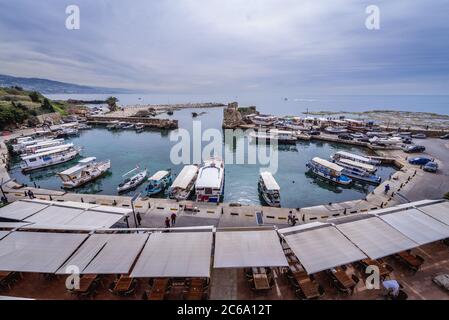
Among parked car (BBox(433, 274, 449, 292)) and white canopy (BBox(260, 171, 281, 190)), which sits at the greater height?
white canopy (BBox(260, 171, 281, 190))

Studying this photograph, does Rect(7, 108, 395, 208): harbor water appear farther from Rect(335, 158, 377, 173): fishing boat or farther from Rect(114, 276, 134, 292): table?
Rect(114, 276, 134, 292): table

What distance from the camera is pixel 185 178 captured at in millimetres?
30406

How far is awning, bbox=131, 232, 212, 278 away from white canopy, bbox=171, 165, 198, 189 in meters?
13.4

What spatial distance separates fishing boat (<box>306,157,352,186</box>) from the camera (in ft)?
115

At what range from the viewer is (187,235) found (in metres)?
14.6

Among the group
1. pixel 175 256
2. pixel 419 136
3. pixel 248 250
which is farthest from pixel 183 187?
pixel 419 136

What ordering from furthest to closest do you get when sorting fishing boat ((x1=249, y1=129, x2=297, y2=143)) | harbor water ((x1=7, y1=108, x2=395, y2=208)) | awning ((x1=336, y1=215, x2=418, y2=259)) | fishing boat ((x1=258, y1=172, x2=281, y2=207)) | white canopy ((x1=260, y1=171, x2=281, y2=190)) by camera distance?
fishing boat ((x1=249, y1=129, x2=297, y2=143))
harbor water ((x1=7, y1=108, x2=395, y2=208))
white canopy ((x1=260, y1=171, x2=281, y2=190))
fishing boat ((x1=258, y1=172, x2=281, y2=207))
awning ((x1=336, y1=215, x2=418, y2=259))

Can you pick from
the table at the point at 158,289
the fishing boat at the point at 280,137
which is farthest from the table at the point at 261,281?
the fishing boat at the point at 280,137

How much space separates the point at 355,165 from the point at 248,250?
107 ft

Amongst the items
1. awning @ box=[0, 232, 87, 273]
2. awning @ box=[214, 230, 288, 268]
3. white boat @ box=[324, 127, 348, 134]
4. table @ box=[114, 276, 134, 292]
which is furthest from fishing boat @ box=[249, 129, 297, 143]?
table @ box=[114, 276, 134, 292]

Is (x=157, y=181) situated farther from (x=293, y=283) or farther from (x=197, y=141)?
(x=197, y=141)

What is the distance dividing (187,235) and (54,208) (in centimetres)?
1324

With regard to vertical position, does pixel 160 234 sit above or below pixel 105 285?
above

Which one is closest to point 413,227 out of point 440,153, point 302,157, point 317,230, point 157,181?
point 317,230
